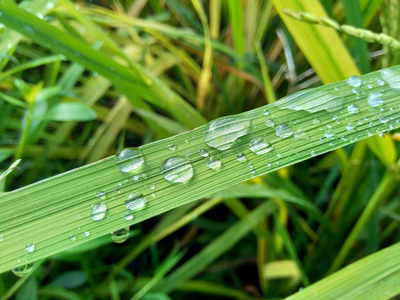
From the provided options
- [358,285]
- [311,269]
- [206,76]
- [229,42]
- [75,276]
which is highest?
[229,42]

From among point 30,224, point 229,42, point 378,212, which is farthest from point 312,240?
point 30,224

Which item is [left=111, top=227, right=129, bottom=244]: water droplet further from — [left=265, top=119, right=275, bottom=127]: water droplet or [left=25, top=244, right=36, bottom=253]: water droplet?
[left=265, top=119, right=275, bottom=127]: water droplet

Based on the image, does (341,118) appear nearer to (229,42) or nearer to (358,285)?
(358,285)

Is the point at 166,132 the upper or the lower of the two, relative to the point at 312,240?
upper

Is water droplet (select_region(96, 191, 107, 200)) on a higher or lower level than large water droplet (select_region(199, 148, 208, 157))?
lower

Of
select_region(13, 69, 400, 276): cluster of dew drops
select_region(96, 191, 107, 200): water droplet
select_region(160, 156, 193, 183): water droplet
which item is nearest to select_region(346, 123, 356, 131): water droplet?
select_region(13, 69, 400, 276): cluster of dew drops

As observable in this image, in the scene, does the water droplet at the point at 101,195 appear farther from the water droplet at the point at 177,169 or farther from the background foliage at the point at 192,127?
the background foliage at the point at 192,127

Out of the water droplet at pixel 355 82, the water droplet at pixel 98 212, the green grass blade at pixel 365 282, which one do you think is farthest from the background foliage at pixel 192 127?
the water droplet at pixel 98 212
